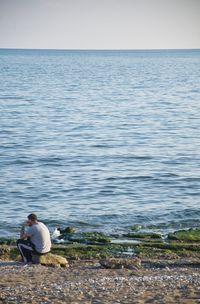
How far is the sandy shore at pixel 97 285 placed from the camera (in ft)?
57.6

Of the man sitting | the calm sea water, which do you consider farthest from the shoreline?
the calm sea water

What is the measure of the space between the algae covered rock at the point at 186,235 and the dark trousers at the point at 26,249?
22.5 feet

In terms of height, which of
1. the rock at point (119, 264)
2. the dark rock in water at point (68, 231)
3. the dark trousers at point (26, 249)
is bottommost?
the dark rock in water at point (68, 231)

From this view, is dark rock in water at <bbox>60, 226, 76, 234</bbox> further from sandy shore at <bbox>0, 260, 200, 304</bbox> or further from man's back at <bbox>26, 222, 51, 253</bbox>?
man's back at <bbox>26, 222, 51, 253</bbox>

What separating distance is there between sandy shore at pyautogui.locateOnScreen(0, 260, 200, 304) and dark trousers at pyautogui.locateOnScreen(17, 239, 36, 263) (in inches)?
12.9

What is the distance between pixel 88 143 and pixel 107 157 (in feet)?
24.3

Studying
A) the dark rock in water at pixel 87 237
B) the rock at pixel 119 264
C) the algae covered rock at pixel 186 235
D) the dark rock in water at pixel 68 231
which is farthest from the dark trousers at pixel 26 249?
the algae covered rock at pixel 186 235

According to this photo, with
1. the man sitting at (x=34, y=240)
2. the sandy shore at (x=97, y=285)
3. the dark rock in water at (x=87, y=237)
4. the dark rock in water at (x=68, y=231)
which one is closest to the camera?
the sandy shore at (x=97, y=285)

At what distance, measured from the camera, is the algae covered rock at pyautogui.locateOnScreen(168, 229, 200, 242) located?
27.5 metres

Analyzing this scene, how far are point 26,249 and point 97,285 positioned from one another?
3.78 m

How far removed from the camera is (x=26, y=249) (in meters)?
22.2

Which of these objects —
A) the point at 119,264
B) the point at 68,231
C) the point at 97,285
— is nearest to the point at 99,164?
the point at 68,231

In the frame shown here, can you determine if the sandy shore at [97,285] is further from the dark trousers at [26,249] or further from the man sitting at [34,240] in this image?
the man sitting at [34,240]

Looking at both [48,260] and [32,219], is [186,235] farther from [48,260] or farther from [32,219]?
[32,219]
